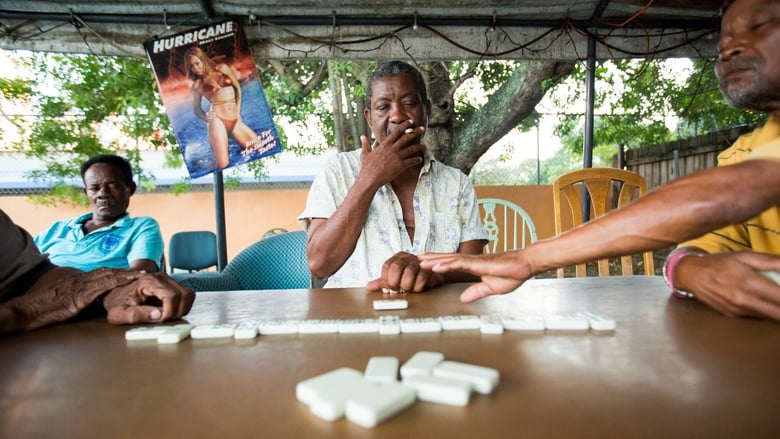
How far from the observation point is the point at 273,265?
254 centimetres

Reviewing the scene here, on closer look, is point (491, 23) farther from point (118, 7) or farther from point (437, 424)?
point (437, 424)

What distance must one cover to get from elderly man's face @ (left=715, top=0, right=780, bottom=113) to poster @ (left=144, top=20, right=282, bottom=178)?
2635 millimetres

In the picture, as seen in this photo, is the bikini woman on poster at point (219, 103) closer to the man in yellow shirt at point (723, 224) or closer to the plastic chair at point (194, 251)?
the plastic chair at point (194, 251)

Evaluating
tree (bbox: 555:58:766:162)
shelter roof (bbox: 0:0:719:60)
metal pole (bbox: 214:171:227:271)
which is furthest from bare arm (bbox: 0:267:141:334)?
tree (bbox: 555:58:766:162)

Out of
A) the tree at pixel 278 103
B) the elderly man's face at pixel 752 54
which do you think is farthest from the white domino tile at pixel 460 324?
the tree at pixel 278 103

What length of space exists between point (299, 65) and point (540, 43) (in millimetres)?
3966

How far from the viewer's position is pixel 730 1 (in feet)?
4.58

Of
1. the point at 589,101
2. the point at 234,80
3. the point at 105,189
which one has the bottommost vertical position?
the point at 105,189

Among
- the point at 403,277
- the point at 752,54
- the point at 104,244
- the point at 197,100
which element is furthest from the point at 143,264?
the point at 752,54

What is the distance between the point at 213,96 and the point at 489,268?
2.71 meters

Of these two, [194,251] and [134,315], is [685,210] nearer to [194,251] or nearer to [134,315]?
[134,315]

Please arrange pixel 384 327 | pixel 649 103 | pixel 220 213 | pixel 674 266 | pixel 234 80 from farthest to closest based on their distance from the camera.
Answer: pixel 649 103 → pixel 220 213 → pixel 234 80 → pixel 674 266 → pixel 384 327

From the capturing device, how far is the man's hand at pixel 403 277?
1355 mm

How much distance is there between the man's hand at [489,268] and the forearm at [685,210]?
0.54 ft
